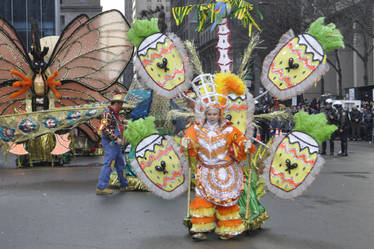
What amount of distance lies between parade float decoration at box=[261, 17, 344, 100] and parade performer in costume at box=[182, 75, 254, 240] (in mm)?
834

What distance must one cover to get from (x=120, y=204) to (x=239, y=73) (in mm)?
2891

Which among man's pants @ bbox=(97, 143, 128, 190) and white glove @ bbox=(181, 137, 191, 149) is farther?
man's pants @ bbox=(97, 143, 128, 190)

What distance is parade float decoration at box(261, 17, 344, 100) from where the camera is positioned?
20.1 ft

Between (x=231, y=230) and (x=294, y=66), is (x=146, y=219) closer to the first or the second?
(x=231, y=230)

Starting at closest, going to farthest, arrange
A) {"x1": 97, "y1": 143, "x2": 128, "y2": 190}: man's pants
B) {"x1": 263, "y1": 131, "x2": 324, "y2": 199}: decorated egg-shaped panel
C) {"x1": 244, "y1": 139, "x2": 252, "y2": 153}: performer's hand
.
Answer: {"x1": 244, "y1": 139, "x2": 252, "y2": 153}: performer's hand
{"x1": 263, "y1": 131, "x2": 324, "y2": 199}: decorated egg-shaped panel
{"x1": 97, "y1": 143, "x2": 128, "y2": 190}: man's pants

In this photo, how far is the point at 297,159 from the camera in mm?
5910

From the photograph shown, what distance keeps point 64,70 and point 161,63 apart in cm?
885

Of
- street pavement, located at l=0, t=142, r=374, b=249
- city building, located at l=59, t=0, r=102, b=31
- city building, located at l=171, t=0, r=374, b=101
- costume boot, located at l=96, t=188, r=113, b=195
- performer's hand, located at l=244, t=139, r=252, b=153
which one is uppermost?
city building, located at l=59, t=0, r=102, b=31

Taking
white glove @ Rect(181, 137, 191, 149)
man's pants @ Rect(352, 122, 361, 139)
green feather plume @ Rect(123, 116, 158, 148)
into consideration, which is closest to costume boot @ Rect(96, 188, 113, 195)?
green feather plume @ Rect(123, 116, 158, 148)

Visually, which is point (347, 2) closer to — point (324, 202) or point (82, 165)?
point (82, 165)

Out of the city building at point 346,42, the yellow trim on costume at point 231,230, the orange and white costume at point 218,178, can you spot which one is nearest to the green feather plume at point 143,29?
the orange and white costume at point 218,178

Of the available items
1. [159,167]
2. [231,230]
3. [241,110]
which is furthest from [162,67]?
[231,230]

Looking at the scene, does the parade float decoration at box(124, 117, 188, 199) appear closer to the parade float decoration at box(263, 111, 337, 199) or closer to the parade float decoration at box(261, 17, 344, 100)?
the parade float decoration at box(263, 111, 337, 199)

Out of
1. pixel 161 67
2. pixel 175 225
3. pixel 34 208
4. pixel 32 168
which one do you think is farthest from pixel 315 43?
pixel 32 168
